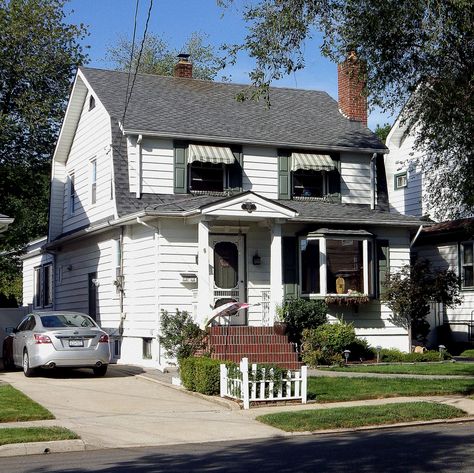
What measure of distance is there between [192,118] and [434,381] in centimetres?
1091

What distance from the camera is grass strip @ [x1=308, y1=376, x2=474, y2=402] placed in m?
16.1

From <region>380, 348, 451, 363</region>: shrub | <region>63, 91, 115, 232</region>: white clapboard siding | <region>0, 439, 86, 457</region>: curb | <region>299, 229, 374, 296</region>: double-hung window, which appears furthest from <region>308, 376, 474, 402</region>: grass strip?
<region>63, 91, 115, 232</region>: white clapboard siding

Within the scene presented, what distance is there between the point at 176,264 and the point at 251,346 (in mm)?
3311

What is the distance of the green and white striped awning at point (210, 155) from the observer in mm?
23500

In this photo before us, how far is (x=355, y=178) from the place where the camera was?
26062mm

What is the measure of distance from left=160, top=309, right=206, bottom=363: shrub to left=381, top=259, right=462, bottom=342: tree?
6.45 metres

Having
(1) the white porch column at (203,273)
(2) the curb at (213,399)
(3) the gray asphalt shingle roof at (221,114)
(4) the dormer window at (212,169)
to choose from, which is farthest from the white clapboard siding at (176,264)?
(2) the curb at (213,399)

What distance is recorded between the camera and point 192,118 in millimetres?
24859

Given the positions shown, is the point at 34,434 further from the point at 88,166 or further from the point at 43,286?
the point at 43,286

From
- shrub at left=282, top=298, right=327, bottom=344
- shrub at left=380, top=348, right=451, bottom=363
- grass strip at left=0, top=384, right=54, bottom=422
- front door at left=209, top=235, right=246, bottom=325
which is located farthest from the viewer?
shrub at left=380, top=348, right=451, bottom=363

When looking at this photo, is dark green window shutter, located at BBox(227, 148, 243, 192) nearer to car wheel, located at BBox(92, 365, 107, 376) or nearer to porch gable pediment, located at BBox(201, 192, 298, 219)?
porch gable pediment, located at BBox(201, 192, 298, 219)

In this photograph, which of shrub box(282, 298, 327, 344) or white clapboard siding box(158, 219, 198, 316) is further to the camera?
shrub box(282, 298, 327, 344)

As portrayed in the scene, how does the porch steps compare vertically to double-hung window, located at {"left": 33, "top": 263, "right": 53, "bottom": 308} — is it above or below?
below

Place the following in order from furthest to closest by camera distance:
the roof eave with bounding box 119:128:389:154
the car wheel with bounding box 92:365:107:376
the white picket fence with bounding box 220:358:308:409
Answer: the roof eave with bounding box 119:128:389:154 < the car wheel with bounding box 92:365:107:376 < the white picket fence with bounding box 220:358:308:409
